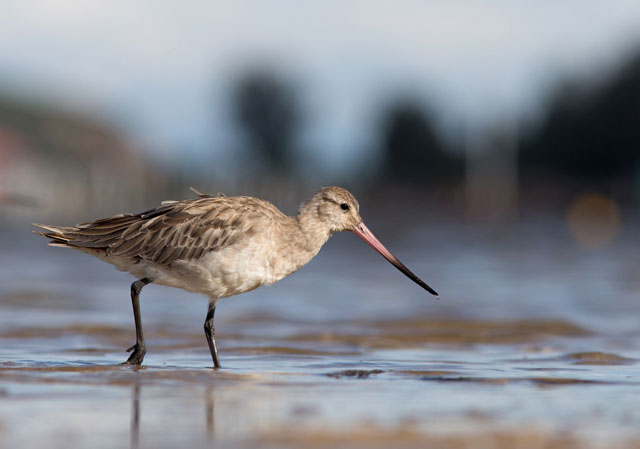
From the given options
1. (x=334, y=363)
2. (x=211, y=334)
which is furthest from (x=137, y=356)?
(x=334, y=363)

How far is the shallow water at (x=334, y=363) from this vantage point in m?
5.22

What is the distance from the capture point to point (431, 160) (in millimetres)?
84375

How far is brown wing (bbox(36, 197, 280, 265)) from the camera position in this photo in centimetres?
814

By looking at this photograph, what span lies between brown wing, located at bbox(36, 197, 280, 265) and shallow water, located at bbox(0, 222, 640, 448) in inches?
33.6

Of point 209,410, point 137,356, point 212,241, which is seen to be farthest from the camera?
point 212,241

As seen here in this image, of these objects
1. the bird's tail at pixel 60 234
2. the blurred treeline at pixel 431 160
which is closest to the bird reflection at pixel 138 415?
the bird's tail at pixel 60 234

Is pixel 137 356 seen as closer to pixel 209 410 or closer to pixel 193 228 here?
pixel 193 228

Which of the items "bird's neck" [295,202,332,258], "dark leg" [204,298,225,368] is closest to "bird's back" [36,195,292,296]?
"bird's neck" [295,202,332,258]

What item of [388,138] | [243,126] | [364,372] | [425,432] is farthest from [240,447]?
[243,126]

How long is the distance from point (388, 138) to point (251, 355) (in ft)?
256

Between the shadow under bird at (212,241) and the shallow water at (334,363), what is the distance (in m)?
0.63

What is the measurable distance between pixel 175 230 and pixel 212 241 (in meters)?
0.35

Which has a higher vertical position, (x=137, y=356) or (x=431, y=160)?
(x=431, y=160)

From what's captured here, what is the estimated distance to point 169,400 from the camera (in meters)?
6.01
